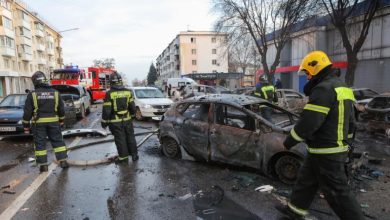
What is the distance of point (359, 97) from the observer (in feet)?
48.9

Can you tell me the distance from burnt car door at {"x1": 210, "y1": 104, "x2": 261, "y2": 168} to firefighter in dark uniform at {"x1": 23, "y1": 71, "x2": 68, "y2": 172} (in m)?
2.99

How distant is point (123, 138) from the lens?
22.4 ft

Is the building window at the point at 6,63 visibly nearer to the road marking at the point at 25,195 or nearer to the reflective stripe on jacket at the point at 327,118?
the road marking at the point at 25,195

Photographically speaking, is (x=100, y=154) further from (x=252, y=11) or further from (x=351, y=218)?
(x=252, y=11)

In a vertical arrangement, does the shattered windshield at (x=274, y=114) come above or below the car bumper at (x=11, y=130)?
above

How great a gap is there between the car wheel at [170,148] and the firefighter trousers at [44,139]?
202cm

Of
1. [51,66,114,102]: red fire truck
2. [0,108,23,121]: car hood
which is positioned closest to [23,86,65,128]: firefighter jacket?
[0,108,23,121]: car hood

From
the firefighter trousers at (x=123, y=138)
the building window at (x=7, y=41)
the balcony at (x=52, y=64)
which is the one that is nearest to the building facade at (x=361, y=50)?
the firefighter trousers at (x=123, y=138)

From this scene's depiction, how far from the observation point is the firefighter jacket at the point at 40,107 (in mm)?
6297

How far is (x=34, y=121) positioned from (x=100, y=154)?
1.93 meters

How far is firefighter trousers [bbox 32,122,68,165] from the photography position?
20.6ft

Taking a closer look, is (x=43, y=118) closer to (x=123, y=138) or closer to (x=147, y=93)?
(x=123, y=138)

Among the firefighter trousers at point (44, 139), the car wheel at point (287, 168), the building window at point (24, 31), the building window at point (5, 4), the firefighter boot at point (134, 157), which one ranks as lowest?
the firefighter boot at point (134, 157)

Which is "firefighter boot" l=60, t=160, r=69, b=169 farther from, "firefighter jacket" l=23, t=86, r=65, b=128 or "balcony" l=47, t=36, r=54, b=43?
"balcony" l=47, t=36, r=54, b=43
